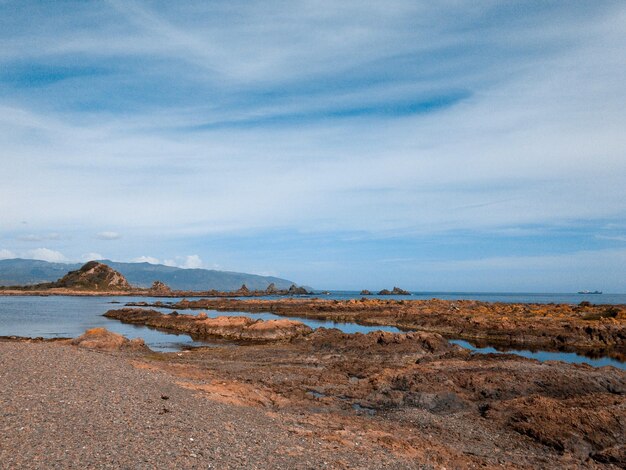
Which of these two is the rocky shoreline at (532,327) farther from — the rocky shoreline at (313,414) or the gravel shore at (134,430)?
the gravel shore at (134,430)

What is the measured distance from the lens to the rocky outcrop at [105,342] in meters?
39.0

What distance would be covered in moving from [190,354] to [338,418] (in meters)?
22.7

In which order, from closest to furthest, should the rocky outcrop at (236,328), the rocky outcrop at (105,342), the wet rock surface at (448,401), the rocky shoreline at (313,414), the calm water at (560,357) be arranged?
1. the rocky shoreline at (313,414)
2. the wet rock surface at (448,401)
3. the rocky outcrop at (105,342)
4. the calm water at (560,357)
5. the rocky outcrop at (236,328)

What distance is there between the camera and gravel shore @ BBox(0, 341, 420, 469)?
12.2 metres

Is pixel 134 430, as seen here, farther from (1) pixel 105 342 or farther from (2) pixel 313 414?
(1) pixel 105 342

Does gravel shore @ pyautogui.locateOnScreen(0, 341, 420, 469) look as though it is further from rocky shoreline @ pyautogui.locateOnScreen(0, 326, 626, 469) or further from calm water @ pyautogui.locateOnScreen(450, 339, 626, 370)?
calm water @ pyautogui.locateOnScreen(450, 339, 626, 370)

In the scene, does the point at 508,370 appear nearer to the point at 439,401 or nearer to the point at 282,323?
the point at 439,401

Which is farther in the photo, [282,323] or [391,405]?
[282,323]

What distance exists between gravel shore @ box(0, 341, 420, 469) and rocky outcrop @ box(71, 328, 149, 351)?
1822 cm

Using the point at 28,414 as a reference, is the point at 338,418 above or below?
below

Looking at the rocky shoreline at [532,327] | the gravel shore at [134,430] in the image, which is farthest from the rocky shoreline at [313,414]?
the rocky shoreline at [532,327]

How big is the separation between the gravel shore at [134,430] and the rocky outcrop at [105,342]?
1822 cm

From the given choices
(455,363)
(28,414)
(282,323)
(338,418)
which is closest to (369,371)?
(455,363)

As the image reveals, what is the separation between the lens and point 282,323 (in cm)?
5806
